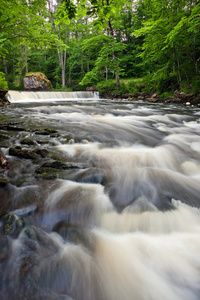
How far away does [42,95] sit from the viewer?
14.4 meters

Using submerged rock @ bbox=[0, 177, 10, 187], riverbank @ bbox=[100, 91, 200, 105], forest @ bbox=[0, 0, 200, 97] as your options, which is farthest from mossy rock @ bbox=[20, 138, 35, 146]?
riverbank @ bbox=[100, 91, 200, 105]

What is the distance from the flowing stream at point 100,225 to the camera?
1.21 meters

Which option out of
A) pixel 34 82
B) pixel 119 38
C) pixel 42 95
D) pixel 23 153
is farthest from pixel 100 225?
pixel 119 38

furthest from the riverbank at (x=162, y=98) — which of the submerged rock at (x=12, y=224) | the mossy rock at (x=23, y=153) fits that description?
the submerged rock at (x=12, y=224)

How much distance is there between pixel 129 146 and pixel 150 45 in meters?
8.90

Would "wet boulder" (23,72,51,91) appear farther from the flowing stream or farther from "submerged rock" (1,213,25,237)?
"submerged rock" (1,213,25,237)

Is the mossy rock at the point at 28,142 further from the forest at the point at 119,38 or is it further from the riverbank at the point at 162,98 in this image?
the riverbank at the point at 162,98

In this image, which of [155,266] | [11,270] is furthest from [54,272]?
[155,266]

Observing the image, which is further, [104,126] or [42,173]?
[104,126]

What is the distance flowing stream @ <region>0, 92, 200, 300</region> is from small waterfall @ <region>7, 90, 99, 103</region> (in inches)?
437

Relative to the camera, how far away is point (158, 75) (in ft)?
36.7

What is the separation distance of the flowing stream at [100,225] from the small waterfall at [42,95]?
11.1 metres

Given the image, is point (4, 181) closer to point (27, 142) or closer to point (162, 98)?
point (27, 142)

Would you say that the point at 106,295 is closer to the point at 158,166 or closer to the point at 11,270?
the point at 11,270
